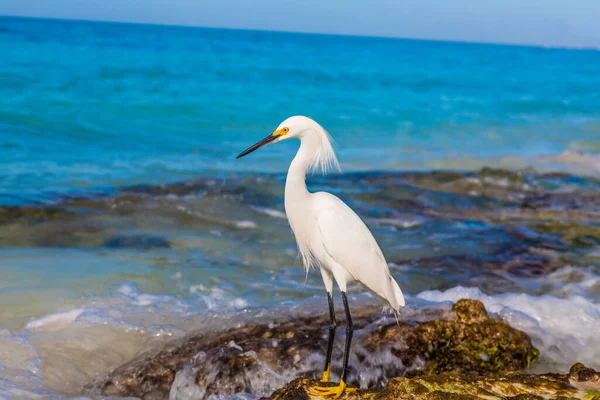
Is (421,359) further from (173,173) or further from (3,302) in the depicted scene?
(173,173)

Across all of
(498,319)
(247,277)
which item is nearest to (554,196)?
(247,277)

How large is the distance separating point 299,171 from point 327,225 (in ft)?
1.05

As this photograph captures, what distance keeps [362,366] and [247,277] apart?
241cm

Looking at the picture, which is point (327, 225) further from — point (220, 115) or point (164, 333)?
point (220, 115)

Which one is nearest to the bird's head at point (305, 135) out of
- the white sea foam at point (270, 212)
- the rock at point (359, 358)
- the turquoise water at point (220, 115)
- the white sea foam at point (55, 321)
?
the rock at point (359, 358)

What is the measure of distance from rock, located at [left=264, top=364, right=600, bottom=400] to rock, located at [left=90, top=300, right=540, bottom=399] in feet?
3.18

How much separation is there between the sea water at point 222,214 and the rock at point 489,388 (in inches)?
61.4

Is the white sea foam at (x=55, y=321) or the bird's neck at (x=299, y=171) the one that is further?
the white sea foam at (x=55, y=321)

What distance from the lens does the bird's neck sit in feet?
11.9

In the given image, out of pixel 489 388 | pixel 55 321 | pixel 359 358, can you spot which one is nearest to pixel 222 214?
pixel 55 321

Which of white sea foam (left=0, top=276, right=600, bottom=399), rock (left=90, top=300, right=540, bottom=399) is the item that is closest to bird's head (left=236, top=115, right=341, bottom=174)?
rock (left=90, top=300, right=540, bottom=399)

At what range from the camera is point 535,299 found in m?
5.53

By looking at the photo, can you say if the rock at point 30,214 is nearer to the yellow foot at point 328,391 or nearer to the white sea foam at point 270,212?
the white sea foam at point 270,212

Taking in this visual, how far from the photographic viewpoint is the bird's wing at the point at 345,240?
3.67m
